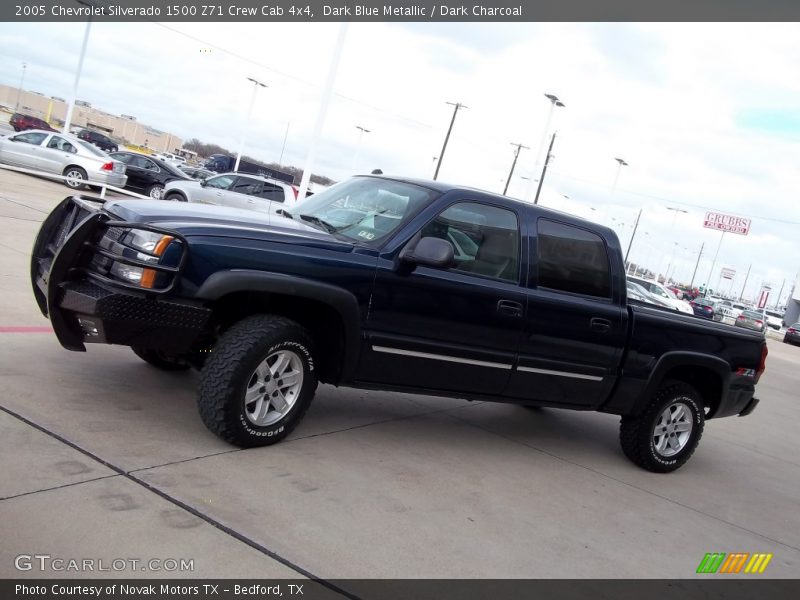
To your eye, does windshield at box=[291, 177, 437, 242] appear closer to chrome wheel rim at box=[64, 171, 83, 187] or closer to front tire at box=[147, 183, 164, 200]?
chrome wheel rim at box=[64, 171, 83, 187]

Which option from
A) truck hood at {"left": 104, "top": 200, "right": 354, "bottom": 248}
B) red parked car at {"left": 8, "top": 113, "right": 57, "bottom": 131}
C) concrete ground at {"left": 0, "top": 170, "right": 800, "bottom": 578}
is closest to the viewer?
concrete ground at {"left": 0, "top": 170, "right": 800, "bottom": 578}

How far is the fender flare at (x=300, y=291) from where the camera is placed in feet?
13.7

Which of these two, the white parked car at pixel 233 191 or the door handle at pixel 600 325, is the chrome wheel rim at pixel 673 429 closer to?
the door handle at pixel 600 325

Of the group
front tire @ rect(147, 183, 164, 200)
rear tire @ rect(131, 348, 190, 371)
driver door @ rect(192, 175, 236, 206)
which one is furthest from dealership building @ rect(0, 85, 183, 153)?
rear tire @ rect(131, 348, 190, 371)

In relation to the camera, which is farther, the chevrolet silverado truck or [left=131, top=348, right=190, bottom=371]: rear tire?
[left=131, top=348, right=190, bottom=371]: rear tire

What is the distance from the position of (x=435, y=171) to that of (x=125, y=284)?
2047 inches

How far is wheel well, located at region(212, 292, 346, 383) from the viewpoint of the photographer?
15.1 feet

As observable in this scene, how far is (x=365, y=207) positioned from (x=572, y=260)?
1.68 meters

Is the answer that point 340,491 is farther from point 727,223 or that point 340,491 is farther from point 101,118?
point 101,118

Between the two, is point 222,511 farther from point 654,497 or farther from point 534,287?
point 654,497

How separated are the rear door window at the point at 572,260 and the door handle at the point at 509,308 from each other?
0.98 feet

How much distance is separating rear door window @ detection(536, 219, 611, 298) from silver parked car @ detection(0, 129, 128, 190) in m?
17.7

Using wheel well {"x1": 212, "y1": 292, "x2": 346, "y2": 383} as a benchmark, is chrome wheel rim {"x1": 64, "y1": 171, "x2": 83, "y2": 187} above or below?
below

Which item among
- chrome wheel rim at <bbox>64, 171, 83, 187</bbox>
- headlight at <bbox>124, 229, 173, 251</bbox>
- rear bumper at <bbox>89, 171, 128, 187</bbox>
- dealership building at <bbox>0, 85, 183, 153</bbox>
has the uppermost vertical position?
dealership building at <bbox>0, 85, 183, 153</bbox>
